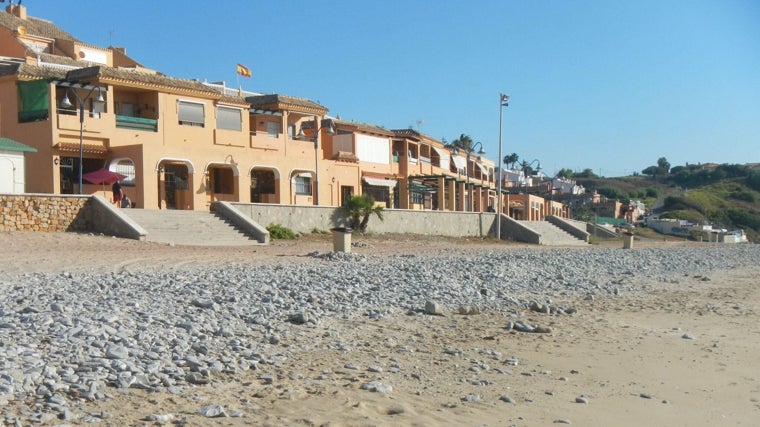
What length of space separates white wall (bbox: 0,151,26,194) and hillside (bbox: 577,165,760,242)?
9219 cm

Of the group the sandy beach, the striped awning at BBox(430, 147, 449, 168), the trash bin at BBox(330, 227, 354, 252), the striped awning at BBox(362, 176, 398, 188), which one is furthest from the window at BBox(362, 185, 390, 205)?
the sandy beach

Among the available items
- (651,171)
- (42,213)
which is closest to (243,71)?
(42,213)

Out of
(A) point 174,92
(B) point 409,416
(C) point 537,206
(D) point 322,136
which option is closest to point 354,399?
(B) point 409,416

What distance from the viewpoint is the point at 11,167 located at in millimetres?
27266

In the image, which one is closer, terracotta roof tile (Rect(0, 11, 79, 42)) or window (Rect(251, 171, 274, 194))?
window (Rect(251, 171, 274, 194))

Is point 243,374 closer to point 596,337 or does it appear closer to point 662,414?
point 662,414

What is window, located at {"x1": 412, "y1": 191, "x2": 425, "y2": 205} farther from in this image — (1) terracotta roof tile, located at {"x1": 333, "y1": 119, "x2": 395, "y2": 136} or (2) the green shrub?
(2) the green shrub

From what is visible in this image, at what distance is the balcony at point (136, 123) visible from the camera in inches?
1324

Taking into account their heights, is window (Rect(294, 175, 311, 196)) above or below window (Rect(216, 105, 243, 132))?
below

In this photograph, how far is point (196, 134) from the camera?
3672 cm

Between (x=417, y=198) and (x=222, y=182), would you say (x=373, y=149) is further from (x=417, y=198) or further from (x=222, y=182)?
(x=222, y=182)

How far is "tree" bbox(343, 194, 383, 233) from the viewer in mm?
33656

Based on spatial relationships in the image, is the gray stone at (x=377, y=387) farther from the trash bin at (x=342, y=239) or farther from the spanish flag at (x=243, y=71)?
the spanish flag at (x=243, y=71)

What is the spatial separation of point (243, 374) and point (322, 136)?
39422 millimetres
